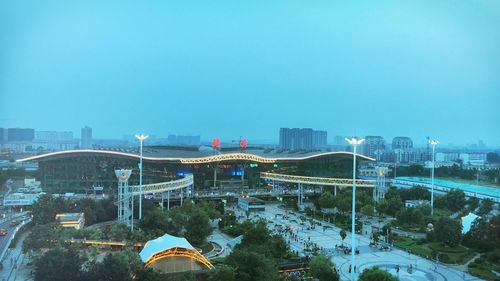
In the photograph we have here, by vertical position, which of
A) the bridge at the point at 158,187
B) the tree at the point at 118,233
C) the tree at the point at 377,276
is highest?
the bridge at the point at 158,187

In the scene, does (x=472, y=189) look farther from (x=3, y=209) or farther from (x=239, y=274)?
(x=3, y=209)

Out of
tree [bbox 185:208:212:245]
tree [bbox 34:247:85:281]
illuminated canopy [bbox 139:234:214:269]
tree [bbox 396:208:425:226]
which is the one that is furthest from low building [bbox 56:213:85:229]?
tree [bbox 396:208:425:226]

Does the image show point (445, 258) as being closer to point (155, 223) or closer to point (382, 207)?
point (382, 207)

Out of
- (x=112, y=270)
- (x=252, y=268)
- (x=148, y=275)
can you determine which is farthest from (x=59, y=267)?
(x=252, y=268)

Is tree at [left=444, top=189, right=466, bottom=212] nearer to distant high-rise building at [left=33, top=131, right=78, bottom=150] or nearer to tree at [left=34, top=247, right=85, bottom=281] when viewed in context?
tree at [left=34, top=247, right=85, bottom=281]

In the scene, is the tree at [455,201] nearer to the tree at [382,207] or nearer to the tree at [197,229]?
the tree at [382,207]

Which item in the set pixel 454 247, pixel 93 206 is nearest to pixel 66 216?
pixel 93 206

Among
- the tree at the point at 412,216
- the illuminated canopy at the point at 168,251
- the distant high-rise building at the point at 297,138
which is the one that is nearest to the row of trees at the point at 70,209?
the illuminated canopy at the point at 168,251
